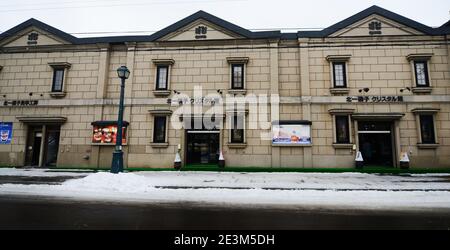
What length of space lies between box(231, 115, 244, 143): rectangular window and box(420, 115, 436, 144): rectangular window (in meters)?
11.4

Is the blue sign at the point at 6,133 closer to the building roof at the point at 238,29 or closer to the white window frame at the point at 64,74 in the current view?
the white window frame at the point at 64,74

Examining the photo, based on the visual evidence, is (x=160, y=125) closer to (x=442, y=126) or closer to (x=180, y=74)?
(x=180, y=74)

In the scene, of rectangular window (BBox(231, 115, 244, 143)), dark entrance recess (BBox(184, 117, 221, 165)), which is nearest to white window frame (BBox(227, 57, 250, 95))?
rectangular window (BBox(231, 115, 244, 143))

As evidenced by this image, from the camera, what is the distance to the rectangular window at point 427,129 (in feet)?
47.3

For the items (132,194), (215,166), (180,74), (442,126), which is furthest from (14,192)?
(442,126)

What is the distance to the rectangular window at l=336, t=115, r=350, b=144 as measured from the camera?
48.6 ft

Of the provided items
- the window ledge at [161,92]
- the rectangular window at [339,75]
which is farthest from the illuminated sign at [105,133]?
the rectangular window at [339,75]

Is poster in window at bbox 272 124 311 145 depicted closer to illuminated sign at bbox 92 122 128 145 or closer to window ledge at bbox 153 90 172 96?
window ledge at bbox 153 90 172 96

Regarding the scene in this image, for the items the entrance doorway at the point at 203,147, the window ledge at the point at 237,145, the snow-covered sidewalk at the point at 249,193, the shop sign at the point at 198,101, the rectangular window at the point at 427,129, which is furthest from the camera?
the entrance doorway at the point at 203,147

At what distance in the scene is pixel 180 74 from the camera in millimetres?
16344

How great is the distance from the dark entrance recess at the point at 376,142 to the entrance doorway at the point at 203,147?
31.8 feet

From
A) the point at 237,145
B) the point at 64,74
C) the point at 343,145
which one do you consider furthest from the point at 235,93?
the point at 64,74

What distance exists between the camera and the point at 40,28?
17.5 meters
